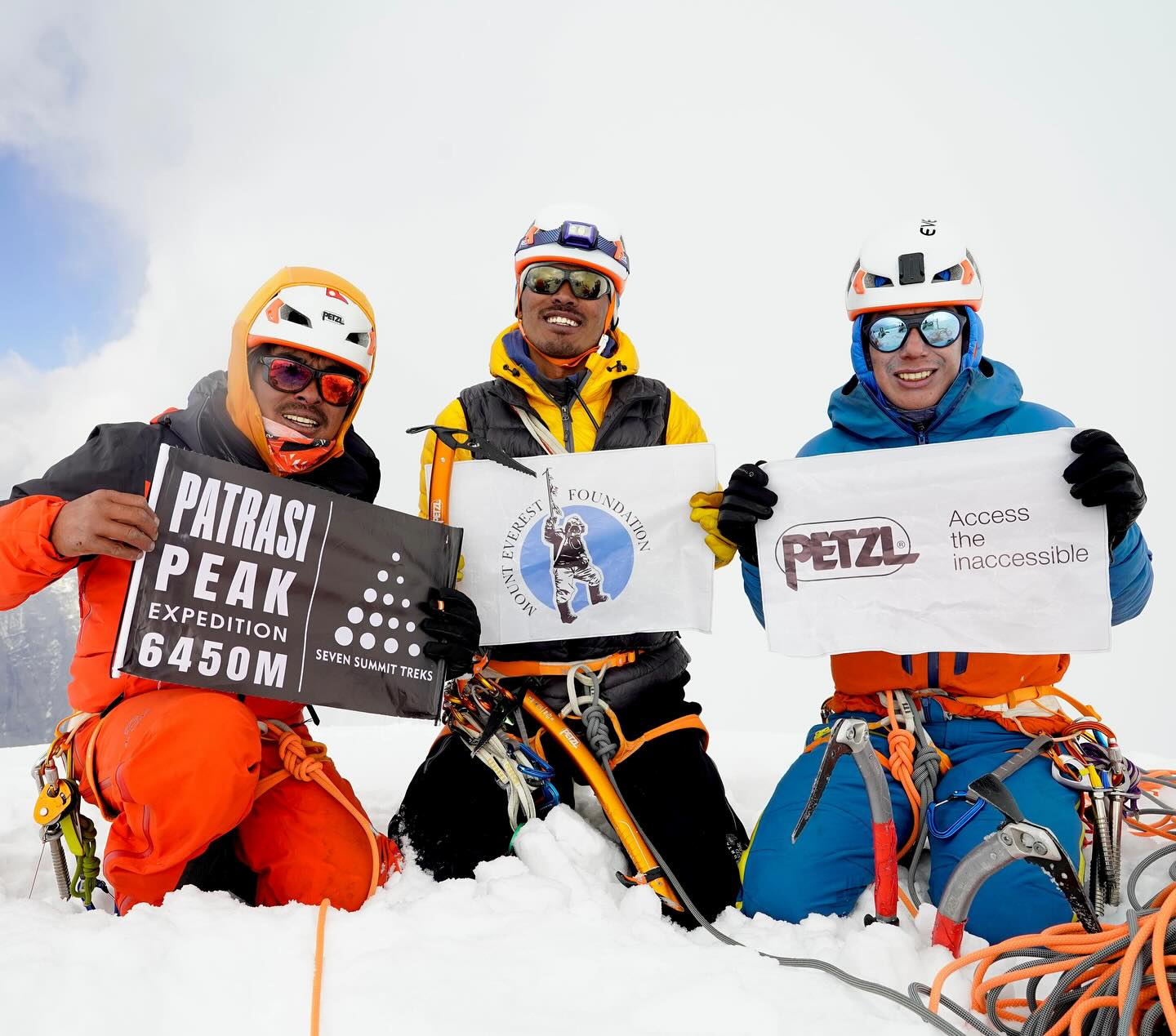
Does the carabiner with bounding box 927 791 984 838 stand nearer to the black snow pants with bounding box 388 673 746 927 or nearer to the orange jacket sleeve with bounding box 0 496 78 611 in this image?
the black snow pants with bounding box 388 673 746 927

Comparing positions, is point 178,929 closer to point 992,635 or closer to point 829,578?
point 829,578

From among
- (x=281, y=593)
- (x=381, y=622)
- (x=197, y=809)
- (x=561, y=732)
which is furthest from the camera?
(x=561, y=732)

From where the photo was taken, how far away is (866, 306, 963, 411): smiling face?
3275 millimetres

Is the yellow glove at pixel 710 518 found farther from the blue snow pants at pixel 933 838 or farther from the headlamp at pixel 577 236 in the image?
the headlamp at pixel 577 236

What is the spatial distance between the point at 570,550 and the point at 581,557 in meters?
0.05

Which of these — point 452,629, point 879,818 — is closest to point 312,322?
point 452,629

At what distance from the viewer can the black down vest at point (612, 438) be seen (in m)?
3.65

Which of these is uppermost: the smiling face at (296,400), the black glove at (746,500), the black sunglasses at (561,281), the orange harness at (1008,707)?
the black sunglasses at (561,281)

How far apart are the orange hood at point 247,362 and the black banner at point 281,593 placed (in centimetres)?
33

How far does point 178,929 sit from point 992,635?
2.71m

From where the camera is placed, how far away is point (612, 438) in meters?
3.76

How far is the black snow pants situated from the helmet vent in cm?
174

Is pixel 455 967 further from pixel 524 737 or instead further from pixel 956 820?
pixel 956 820

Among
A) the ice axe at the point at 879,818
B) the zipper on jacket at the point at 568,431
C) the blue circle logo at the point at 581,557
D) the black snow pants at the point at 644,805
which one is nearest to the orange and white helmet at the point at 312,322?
the zipper on jacket at the point at 568,431
